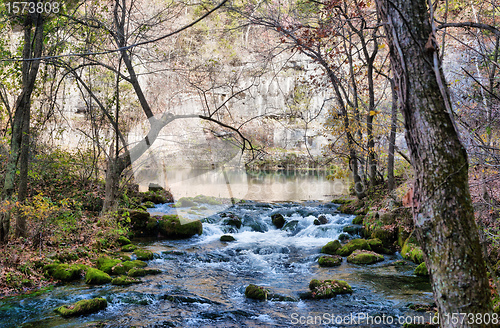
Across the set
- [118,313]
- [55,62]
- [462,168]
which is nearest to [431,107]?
[462,168]

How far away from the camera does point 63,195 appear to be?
1003cm

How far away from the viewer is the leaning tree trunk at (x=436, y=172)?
1943 mm

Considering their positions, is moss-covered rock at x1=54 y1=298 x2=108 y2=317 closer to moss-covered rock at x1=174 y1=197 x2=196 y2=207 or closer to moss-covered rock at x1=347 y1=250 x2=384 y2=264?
moss-covered rock at x1=347 y1=250 x2=384 y2=264

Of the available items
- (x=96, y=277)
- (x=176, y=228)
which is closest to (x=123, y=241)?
(x=176, y=228)

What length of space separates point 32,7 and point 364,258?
930 centimetres

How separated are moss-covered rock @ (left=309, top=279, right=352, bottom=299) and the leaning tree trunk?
432 cm

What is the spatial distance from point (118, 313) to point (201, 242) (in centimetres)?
508

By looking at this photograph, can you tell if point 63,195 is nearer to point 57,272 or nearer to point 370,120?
point 57,272

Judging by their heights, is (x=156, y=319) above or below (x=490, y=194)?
below

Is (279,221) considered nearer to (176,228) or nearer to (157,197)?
(176,228)

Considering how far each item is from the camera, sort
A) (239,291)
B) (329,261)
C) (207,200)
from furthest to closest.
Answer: (207,200)
(329,261)
(239,291)

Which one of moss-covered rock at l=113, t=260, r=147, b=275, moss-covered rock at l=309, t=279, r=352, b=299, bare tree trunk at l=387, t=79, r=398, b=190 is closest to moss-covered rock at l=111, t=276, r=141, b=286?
moss-covered rock at l=113, t=260, r=147, b=275

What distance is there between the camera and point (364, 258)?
802 centimetres

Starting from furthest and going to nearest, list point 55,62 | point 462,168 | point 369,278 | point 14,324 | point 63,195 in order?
point 63,195 < point 55,62 < point 369,278 < point 14,324 < point 462,168
